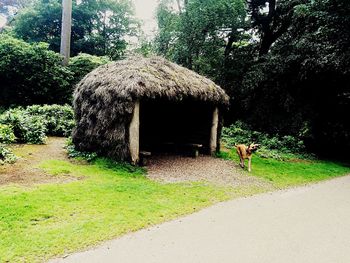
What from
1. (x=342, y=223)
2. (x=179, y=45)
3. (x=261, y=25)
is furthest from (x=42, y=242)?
(x=261, y=25)

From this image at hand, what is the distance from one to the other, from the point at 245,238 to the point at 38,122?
1214cm

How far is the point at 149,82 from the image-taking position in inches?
419

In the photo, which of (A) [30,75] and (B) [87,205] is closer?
(B) [87,205]

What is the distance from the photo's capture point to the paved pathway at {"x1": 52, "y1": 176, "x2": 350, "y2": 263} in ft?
15.4

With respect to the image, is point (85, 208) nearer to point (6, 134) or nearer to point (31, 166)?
point (31, 166)

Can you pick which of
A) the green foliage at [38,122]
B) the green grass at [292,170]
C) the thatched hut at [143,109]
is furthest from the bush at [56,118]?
the green grass at [292,170]

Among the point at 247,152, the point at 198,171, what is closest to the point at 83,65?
the point at 198,171

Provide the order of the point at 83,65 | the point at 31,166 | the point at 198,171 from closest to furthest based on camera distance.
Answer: the point at 31,166, the point at 198,171, the point at 83,65

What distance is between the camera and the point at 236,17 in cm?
1975

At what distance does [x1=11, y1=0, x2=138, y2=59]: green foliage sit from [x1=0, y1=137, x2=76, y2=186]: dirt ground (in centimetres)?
1647

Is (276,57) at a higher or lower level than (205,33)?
lower

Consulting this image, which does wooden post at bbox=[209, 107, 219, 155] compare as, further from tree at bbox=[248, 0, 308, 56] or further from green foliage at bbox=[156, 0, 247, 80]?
tree at bbox=[248, 0, 308, 56]

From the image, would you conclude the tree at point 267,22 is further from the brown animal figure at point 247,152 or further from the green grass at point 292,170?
the brown animal figure at point 247,152

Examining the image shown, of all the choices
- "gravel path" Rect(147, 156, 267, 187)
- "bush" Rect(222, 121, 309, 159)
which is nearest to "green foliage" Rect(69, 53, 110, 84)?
"bush" Rect(222, 121, 309, 159)
